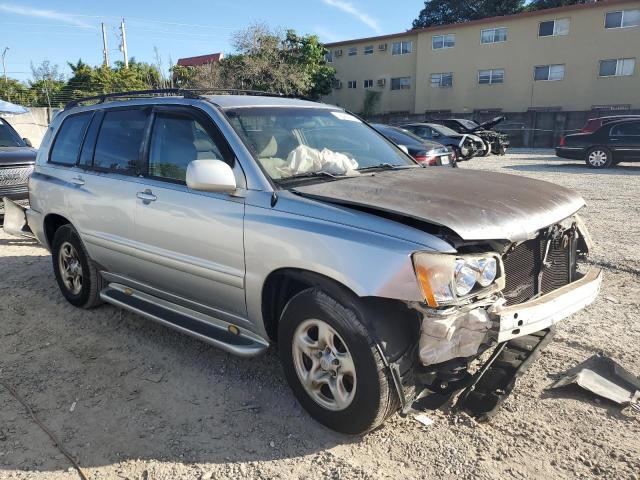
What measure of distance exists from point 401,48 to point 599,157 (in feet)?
85.3

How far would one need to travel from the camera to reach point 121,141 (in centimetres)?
425

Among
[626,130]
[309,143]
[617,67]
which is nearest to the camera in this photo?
[309,143]

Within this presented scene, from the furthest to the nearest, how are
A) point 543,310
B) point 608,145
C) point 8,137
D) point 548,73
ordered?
point 548,73, point 608,145, point 8,137, point 543,310

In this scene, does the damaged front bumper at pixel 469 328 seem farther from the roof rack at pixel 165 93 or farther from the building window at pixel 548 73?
the building window at pixel 548 73

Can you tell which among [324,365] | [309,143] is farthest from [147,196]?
[324,365]

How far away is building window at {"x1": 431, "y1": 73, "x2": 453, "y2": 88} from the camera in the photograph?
36219mm

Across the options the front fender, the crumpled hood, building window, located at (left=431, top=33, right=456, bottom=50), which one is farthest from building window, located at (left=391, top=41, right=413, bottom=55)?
the front fender

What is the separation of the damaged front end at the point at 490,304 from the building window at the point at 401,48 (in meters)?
38.4

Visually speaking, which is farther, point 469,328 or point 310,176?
point 310,176

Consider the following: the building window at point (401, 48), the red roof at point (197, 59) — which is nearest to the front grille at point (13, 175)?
the building window at point (401, 48)

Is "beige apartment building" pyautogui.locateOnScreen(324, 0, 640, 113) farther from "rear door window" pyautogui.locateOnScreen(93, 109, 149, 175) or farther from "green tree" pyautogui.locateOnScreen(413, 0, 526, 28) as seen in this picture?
"rear door window" pyautogui.locateOnScreen(93, 109, 149, 175)

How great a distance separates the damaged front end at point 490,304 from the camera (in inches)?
97.5

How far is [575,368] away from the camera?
347cm

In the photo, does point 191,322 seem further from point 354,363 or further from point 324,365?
point 354,363
